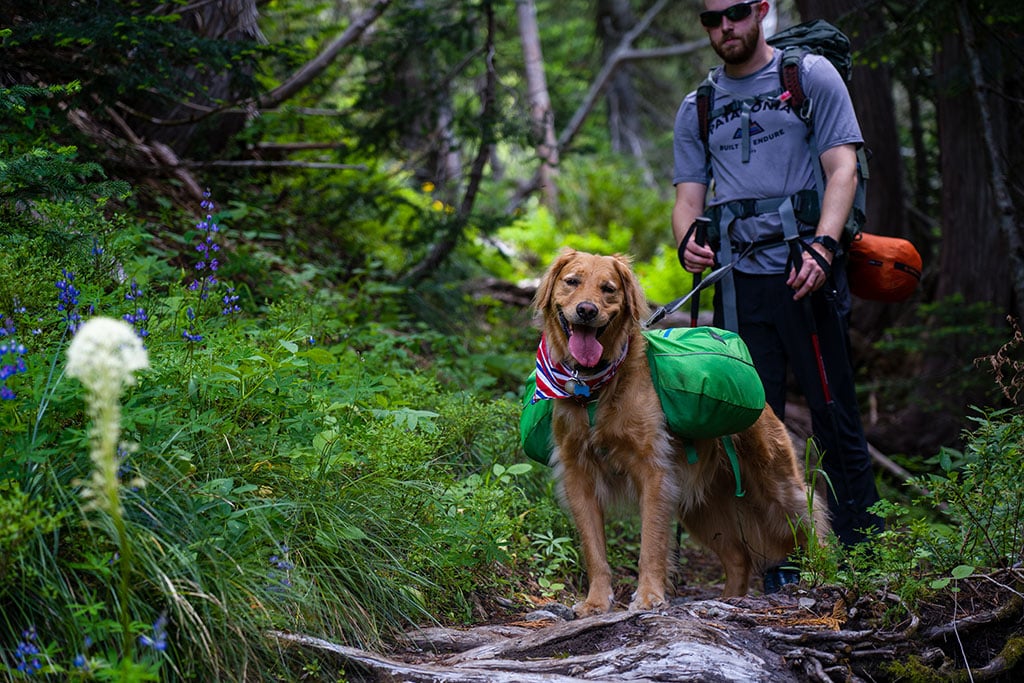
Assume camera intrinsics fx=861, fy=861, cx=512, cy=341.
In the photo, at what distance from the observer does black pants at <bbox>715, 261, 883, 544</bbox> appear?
441 centimetres

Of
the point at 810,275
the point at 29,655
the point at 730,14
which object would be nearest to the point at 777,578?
the point at 810,275

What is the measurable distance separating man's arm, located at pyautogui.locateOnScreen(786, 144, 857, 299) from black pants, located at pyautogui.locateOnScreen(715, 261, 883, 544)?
197 mm

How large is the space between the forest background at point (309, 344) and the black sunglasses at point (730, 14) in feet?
6.49

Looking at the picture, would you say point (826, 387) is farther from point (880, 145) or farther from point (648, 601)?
point (880, 145)

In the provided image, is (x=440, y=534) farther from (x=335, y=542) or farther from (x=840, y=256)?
(x=840, y=256)

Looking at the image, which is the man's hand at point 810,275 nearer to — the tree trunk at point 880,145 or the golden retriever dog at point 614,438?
the golden retriever dog at point 614,438

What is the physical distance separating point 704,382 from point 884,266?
61.1 inches

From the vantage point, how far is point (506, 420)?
16.6 ft

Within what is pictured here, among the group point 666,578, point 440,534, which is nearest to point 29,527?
point 440,534

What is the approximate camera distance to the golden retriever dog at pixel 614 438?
152 inches

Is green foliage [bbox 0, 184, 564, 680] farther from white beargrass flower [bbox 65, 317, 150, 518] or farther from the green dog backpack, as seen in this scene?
the green dog backpack

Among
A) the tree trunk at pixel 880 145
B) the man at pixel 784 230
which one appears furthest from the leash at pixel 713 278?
the tree trunk at pixel 880 145

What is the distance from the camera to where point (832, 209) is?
424cm

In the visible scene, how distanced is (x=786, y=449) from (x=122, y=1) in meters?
4.36
